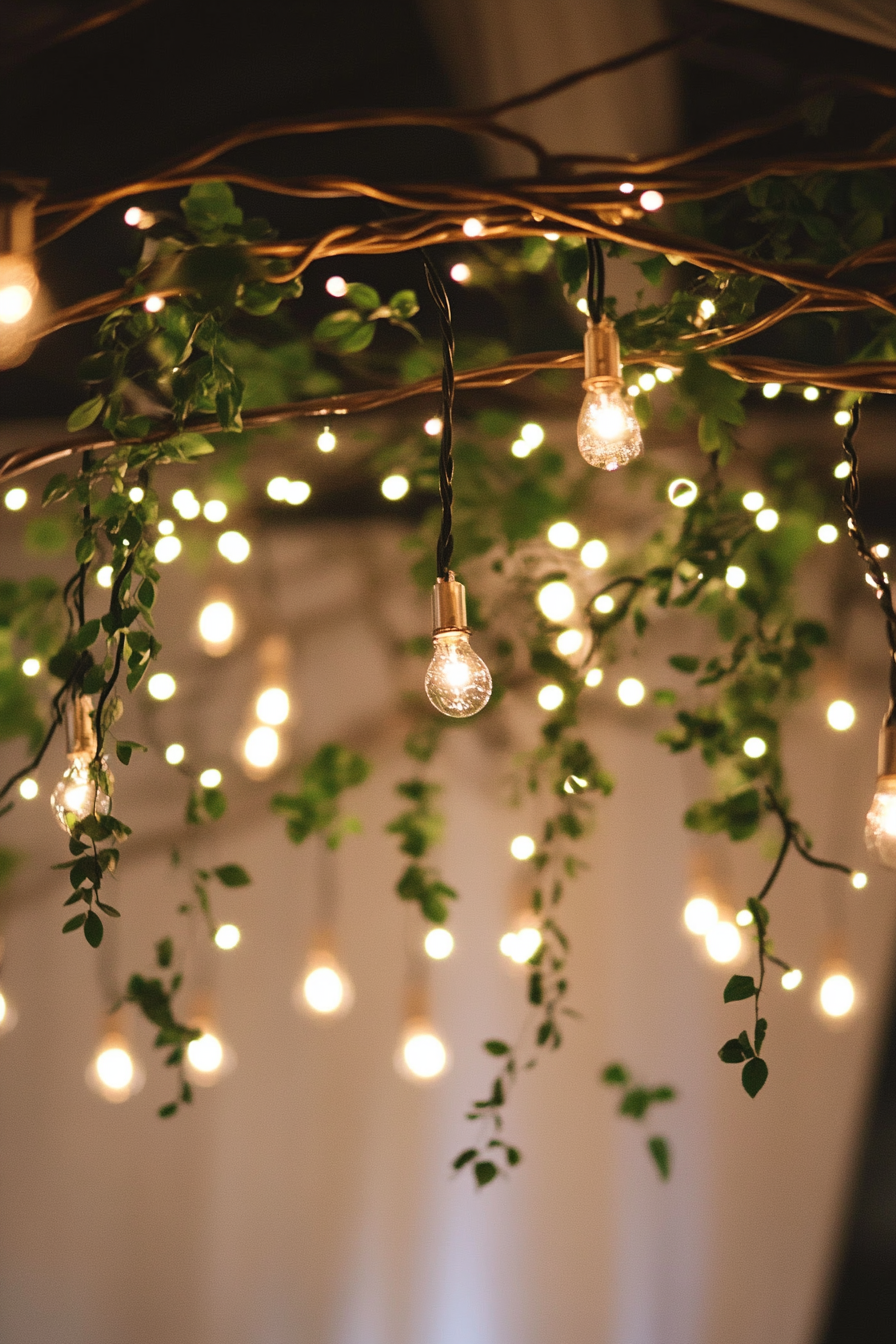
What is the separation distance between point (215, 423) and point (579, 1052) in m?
1.50

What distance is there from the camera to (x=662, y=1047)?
82.6 inches

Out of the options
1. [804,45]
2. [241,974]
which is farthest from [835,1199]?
[804,45]

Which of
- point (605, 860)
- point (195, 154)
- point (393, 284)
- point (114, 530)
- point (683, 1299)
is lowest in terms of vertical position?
point (683, 1299)

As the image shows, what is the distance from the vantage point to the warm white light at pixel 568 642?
1801mm

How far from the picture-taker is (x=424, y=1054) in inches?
79.2

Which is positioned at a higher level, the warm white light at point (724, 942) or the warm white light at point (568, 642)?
the warm white light at point (568, 642)

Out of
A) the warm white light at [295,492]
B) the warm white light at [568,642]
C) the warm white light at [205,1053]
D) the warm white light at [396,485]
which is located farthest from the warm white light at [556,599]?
the warm white light at [205,1053]

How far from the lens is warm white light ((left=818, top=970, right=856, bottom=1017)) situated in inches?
75.9

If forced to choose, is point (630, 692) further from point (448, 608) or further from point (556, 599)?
point (448, 608)

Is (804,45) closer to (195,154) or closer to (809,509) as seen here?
(809,509)

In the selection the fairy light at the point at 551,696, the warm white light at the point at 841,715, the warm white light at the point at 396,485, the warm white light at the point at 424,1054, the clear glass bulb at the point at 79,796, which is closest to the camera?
the clear glass bulb at the point at 79,796

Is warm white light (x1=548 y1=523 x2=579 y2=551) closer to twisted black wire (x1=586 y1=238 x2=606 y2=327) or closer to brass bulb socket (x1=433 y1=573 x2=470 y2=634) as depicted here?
twisted black wire (x1=586 y1=238 x2=606 y2=327)

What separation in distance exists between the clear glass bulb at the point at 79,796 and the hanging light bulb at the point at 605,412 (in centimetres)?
54

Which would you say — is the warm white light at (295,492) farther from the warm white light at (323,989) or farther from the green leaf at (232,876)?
the warm white light at (323,989)
